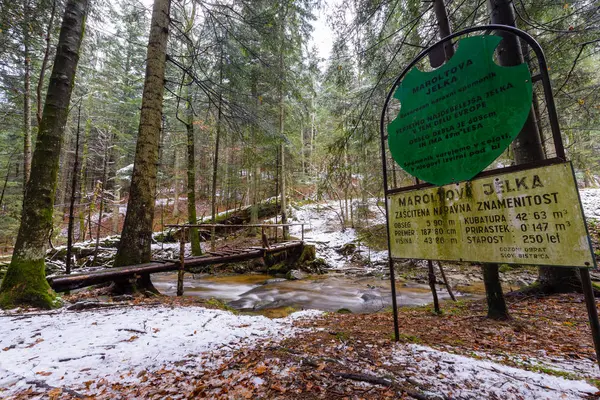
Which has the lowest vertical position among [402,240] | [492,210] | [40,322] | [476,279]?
[476,279]

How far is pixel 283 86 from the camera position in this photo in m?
8.17

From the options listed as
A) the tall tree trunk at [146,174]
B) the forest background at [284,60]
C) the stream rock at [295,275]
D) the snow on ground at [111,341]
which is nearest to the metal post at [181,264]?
the tall tree trunk at [146,174]

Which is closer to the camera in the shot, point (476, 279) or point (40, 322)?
point (40, 322)

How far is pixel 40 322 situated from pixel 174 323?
148 centimetres

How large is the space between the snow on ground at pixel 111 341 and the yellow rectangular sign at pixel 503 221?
6.51 ft

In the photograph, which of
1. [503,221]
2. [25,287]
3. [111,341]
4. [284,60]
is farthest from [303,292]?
[284,60]

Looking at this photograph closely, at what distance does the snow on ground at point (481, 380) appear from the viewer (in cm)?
158

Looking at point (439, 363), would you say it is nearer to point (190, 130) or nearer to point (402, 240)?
point (402, 240)

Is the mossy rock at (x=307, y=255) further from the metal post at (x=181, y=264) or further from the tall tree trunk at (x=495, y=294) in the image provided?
the tall tree trunk at (x=495, y=294)

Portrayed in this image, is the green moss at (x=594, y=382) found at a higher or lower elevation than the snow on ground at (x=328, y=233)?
lower

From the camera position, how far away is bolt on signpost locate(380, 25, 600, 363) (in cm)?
149

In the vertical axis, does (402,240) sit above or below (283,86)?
below

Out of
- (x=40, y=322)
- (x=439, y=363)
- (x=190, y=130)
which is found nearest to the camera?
(x=439, y=363)

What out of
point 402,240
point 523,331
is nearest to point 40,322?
point 402,240
